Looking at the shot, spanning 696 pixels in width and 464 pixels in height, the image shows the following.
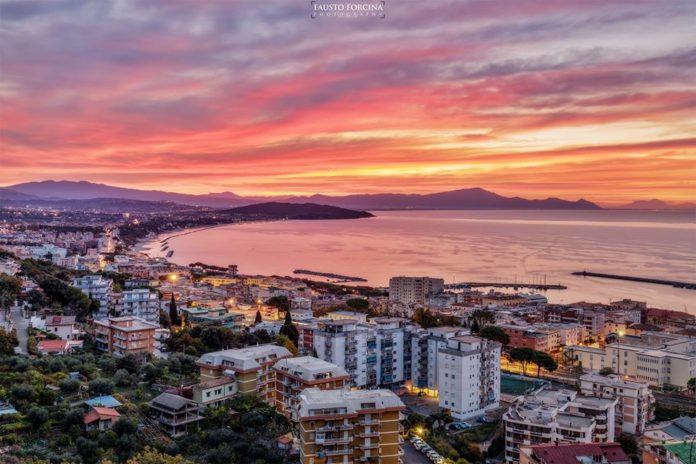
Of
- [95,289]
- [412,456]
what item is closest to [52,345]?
[412,456]

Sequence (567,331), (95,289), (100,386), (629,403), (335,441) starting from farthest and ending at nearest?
(95,289), (567,331), (629,403), (100,386), (335,441)

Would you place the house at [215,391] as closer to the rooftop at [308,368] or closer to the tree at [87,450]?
the rooftop at [308,368]

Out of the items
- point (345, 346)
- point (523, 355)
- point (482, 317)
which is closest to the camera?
point (345, 346)

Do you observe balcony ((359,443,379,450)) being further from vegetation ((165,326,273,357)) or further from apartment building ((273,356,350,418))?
vegetation ((165,326,273,357))

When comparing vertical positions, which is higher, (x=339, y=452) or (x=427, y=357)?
(x=339, y=452)

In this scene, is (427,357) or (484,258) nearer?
(427,357)

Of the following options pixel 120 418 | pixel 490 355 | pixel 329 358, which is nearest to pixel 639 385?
pixel 490 355

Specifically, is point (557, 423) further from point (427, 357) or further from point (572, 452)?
point (427, 357)
